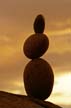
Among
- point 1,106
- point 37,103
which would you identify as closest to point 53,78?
point 37,103

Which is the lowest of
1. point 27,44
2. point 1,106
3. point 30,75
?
point 1,106

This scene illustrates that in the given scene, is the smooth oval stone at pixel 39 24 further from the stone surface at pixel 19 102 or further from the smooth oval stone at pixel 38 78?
the stone surface at pixel 19 102

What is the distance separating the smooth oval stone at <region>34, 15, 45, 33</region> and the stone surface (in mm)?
2793

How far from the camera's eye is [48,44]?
1877cm

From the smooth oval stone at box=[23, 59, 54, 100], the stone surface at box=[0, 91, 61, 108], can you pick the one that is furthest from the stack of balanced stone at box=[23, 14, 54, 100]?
the stone surface at box=[0, 91, 61, 108]

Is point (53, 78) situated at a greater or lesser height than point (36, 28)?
lesser

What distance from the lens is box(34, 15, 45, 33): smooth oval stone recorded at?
61.8 feet

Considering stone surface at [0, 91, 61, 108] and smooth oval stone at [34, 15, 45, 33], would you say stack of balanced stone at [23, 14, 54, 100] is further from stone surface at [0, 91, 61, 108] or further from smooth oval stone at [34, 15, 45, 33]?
stone surface at [0, 91, 61, 108]

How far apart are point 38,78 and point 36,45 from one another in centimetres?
124

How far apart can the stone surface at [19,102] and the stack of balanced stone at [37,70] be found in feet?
2.62

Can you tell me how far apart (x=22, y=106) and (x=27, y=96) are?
5.84 ft

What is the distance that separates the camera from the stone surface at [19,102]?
16114mm

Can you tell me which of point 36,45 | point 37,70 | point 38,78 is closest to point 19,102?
point 38,78

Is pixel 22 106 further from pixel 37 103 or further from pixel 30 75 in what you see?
pixel 30 75
